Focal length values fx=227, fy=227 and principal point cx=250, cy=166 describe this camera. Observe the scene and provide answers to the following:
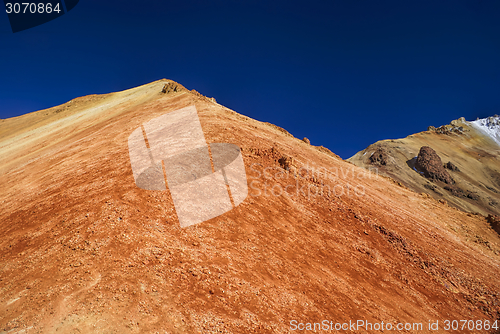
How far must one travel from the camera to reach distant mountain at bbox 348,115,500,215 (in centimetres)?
4869

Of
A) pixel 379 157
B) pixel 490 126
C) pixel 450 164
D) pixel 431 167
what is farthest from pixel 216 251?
pixel 490 126

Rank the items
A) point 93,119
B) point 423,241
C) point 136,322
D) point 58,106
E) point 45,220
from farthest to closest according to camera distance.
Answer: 1. point 58,106
2. point 93,119
3. point 423,241
4. point 45,220
5. point 136,322

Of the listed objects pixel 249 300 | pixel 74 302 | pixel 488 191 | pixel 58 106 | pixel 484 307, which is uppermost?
pixel 58 106

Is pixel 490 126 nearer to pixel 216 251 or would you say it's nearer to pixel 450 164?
pixel 450 164

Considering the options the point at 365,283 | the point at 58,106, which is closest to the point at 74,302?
the point at 365,283

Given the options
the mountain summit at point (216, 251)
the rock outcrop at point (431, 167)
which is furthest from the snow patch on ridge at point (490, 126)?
the mountain summit at point (216, 251)

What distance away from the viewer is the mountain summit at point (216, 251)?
4.75 m

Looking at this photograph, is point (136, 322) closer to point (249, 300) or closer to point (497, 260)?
point (249, 300)

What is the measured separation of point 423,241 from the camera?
11.7 metres

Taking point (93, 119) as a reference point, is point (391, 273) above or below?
below

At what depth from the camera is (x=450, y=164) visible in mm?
60688

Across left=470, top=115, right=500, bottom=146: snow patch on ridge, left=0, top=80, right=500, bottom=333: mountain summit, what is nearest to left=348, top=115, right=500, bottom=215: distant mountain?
left=470, top=115, right=500, bottom=146: snow patch on ridge

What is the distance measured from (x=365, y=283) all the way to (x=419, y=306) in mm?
1869

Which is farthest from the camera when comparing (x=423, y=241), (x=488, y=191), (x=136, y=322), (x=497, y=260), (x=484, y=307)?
(x=488, y=191)
